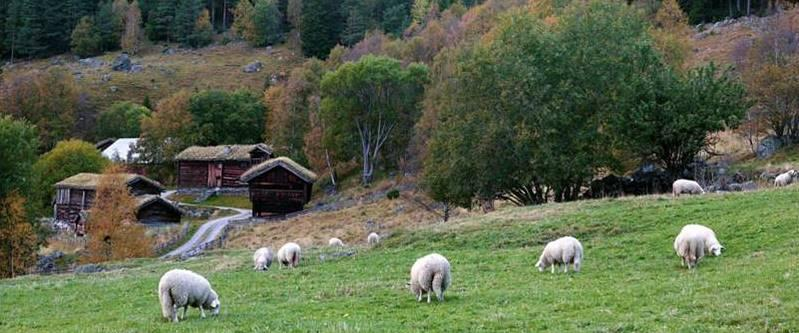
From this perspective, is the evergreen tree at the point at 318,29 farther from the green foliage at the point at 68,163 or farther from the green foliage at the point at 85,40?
the green foliage at the point at 68,163

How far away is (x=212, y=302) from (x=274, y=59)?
519 ft

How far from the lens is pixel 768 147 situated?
53.8 meters

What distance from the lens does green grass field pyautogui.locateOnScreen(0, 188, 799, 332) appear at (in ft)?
53.4

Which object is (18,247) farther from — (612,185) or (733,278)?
(733,278)

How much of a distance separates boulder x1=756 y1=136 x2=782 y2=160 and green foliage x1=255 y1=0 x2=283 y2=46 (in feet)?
476

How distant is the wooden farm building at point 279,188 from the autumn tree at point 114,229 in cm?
2390

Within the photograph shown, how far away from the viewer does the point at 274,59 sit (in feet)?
570

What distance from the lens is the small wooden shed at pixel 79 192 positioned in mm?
85062

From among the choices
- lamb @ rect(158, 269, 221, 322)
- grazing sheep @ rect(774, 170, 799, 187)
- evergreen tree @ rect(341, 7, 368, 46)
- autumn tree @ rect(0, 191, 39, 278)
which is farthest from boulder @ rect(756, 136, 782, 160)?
evergreen tree @ rect(341, 7, 368, 46)

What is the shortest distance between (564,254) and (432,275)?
6.11 meters

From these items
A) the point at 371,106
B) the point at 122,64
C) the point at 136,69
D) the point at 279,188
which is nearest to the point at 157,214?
the point at 279,188

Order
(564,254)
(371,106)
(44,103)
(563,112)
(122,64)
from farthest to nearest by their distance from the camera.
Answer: (122,64)
(44,103)
(371,106)
(563,112)
(564,254)

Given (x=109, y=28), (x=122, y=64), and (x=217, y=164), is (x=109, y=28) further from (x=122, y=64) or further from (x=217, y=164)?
(x=217, y=164)

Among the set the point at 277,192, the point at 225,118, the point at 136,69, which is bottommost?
the point at 277,192
